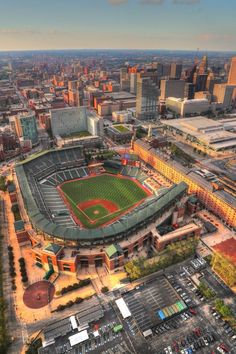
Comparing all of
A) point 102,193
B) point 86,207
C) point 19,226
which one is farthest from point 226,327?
point 102,193

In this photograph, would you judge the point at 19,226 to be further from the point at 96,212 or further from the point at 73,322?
the point at 73,322

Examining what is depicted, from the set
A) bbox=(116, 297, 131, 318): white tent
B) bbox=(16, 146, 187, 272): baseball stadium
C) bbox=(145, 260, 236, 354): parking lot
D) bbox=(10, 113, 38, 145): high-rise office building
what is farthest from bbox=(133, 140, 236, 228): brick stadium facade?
bbox=(10, 113, 38, 145): high-rise office building

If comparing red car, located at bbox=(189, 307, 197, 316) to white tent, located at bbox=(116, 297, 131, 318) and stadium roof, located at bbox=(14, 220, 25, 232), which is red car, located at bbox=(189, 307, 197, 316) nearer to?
white tent, located at bbox=(116, 297, 131, 318)

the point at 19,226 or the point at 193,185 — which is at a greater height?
the point at 193,185

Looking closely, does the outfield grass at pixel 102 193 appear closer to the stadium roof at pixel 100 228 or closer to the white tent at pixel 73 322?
the stadium roof at pixel 100 228

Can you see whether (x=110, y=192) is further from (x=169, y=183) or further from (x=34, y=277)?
(x=34, y=277)

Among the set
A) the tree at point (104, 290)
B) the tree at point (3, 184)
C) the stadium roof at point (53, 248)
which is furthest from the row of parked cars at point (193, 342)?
the tree at point (3, 184)

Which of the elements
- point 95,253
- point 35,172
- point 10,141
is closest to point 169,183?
point 95,253

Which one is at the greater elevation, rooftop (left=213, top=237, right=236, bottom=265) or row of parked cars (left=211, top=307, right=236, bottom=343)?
rooftop (left=213, top=237, right=236, bottom=265)
